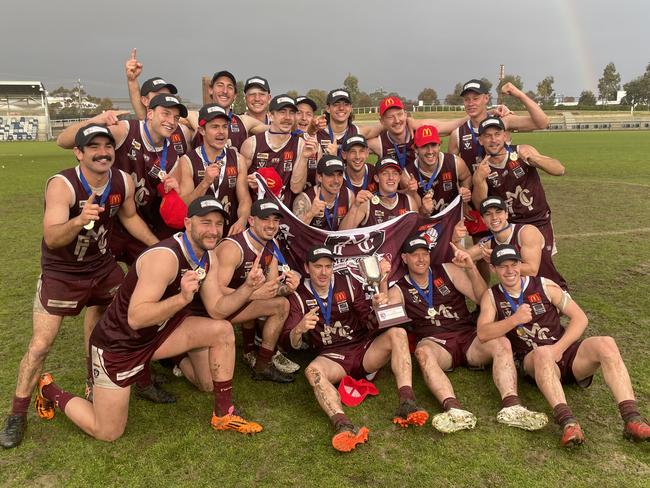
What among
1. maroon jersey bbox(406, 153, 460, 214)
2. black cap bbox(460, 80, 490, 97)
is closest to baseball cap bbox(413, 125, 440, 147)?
maroon jersey bbox(406, 153, 460, 214)

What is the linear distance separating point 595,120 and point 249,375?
71443 millimetres

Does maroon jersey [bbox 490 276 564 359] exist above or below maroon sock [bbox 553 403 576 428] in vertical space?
above

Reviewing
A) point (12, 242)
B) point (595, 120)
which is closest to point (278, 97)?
point (12, 242)

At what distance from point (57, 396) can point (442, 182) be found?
5.35m

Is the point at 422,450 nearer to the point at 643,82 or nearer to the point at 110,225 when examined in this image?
the point at 110,225

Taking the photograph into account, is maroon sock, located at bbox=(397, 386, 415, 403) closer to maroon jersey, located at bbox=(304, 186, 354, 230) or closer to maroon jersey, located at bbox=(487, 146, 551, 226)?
maroon jersey, located at bbox=(304, 186, 354, 230)

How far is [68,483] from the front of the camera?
12.7 ft

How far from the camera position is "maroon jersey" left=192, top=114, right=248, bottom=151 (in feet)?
22.6

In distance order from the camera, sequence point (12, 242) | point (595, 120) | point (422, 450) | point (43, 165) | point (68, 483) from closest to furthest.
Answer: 1. point (68, 483)
2. point (422, 450)
3. point (12, 242)
4. point (43, 165)
5. point (595, 120)

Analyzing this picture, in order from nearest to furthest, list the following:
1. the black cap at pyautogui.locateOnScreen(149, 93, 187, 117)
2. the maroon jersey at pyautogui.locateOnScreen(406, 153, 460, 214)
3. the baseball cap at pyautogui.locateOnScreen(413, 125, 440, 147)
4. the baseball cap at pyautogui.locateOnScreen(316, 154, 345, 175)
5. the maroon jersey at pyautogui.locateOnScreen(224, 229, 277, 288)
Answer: the maroon jersey at pyautogui.locateOnScreen(224, 229, 277, 288) < the black cap at pyautogui.locateOnScreen(149, 93, 187, 117) < the baseball cap at pyautogui.locateOnScreen(316, 154, 345, 175) < the baseball cap at pyautogui.locateOnScreen(413, 125, 440, 147) < the maroon jersey at pyautogui.locateOnScreen(406, 153, 460, 214)

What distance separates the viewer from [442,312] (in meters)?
5.68

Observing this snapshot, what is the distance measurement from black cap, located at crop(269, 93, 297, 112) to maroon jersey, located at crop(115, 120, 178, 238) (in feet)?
4.86

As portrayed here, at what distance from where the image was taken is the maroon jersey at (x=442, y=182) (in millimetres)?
6820

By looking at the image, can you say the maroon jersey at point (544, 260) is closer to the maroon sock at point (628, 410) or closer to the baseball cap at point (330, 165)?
the maroon sock at point (628, 410)
